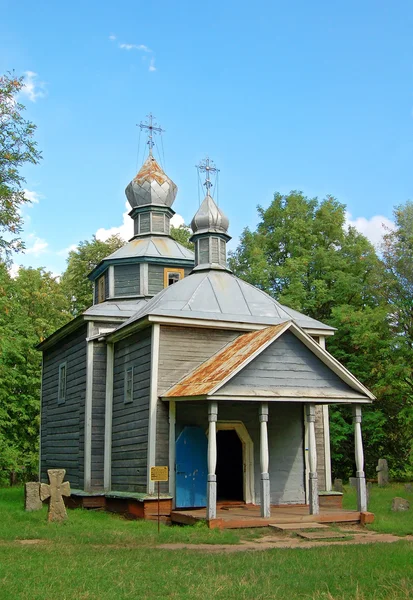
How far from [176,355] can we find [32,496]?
4.99m

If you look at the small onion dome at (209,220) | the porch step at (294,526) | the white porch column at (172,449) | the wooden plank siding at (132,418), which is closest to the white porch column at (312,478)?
the porch step at (294,526)

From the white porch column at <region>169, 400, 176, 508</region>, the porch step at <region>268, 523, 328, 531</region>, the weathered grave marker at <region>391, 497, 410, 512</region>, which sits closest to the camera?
the porch step at <region>268, 523, 328, 531</region>

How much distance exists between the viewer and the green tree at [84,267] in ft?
136

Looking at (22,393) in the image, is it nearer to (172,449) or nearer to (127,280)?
(127,280)

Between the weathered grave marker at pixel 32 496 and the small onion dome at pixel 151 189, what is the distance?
11941 millimetres

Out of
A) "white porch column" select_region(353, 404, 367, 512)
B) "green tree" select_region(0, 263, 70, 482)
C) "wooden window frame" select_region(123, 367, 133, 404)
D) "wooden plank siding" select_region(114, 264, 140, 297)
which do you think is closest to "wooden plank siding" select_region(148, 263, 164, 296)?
"wooden plank siding" select_region(114, 264, 140, 297)

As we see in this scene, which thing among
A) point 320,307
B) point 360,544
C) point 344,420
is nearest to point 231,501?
point 360,544

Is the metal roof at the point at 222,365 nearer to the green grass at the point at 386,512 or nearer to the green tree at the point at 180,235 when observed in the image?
the green grass at the point at 386,512

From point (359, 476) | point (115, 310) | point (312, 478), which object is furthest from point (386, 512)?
point (115, 310)

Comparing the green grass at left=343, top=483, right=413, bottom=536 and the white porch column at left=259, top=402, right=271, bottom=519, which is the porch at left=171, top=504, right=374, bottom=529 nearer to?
the white porch column at left=259, top=402, right=271, bottom=519

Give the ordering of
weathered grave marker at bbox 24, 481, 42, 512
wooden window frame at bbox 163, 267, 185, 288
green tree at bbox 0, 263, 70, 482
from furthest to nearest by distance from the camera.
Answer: green tree at bbox 0, 263, 70, 482 → wooden window frame at bbox 163, 267, 185, 288 → weathered grave marker at bbox 24, 481, 42, 512

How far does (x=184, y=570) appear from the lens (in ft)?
30.8

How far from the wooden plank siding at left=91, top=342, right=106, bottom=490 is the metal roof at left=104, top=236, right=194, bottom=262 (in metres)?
5.01

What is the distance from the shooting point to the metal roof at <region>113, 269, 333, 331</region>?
17.7 metres
